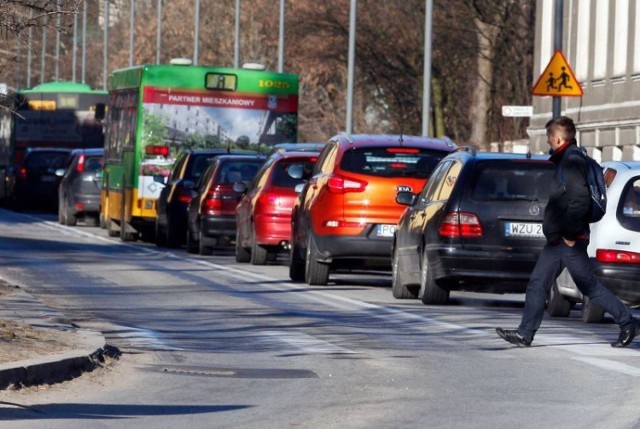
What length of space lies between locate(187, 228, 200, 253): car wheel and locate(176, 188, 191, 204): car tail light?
3.10ft

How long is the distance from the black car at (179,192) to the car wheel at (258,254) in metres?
4.29

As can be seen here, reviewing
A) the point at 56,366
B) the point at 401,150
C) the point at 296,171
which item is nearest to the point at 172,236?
the point at 296,171

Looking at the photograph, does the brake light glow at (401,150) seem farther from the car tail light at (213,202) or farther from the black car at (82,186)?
the black car at (82,186)

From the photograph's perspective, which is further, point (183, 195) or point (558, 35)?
point (183, 195)

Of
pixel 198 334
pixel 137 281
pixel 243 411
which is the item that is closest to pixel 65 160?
pixel 137 281

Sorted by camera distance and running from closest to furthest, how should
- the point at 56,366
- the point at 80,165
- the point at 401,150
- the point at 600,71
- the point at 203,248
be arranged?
the point at 56,366 < the point at 401,150 < the point at 203,248 < the point at 80,165 < the point at 600,71

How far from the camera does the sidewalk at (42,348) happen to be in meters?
10.5

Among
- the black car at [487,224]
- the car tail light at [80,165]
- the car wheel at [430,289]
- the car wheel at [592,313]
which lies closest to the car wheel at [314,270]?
the car wheel at [430,289]

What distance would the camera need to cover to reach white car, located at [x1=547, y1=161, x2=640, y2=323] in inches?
603

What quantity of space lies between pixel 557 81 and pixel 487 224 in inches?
418

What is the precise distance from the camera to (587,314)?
629 inches

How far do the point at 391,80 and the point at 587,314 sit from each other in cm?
4238

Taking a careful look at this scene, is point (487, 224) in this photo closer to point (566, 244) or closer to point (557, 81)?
point (566, 244)

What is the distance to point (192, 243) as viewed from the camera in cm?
2922
